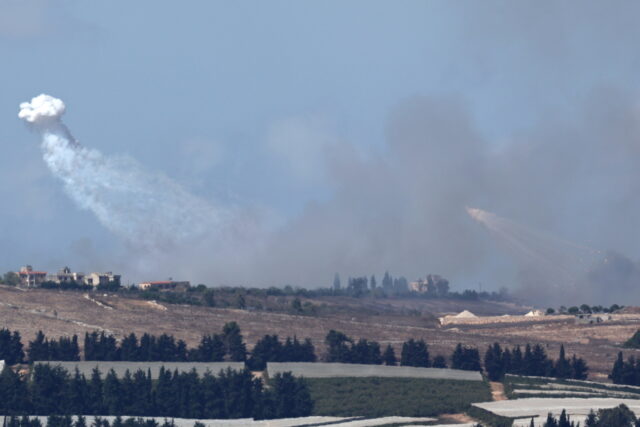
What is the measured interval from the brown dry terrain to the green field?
21.3 meters

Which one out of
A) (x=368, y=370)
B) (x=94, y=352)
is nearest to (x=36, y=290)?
(x=94, y=352)

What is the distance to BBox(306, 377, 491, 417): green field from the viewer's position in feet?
406

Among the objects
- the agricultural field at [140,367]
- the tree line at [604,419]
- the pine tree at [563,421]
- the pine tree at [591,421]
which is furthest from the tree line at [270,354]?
the pine tree at [563,421]

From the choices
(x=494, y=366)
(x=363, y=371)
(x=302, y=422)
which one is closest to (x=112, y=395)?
(x=302, y=422)

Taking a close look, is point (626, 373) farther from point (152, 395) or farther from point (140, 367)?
point (152, 395)

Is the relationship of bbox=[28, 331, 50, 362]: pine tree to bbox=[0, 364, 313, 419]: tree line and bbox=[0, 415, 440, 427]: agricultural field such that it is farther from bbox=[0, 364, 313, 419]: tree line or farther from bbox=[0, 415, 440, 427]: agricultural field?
bbox=[0, 415, 440, 427]: agricultural field

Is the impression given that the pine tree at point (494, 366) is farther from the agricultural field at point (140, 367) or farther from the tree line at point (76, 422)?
the tree line at point (76, 422)

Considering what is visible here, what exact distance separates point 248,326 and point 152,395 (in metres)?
57.1

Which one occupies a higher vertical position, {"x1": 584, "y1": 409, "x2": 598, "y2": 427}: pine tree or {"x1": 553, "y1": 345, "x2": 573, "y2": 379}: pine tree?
{"x1": 553, "y1": 345, "x2": 573, "y2": 379}: pine tree

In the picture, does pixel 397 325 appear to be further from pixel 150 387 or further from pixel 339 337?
pixel 150 387

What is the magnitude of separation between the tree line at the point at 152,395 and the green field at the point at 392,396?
13.1 feet

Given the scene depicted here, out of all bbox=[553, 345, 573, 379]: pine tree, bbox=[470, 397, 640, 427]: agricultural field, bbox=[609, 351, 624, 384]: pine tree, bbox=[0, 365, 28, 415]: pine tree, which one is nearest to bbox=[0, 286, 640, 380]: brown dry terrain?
bbox=[609, 351, 624, 384]: pine tree

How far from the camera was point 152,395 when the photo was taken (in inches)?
4656

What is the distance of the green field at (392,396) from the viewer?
12375 cm
